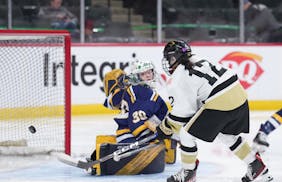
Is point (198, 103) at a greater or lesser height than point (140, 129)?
greater

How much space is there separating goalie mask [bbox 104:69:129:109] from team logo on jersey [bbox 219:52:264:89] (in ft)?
12.2

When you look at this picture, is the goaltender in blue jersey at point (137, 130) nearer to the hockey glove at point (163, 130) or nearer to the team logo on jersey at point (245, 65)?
the hockey glove at point (163, 130)

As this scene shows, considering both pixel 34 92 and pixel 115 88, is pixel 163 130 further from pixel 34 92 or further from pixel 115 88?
pixel 34 92

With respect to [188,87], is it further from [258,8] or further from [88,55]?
[258,8]

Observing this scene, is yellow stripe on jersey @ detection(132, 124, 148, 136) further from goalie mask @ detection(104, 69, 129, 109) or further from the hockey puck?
the hockey puck

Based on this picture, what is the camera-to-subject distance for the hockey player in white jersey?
4.17 meters

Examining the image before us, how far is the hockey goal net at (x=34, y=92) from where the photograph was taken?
5691 mm

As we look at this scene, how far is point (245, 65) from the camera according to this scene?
895cm

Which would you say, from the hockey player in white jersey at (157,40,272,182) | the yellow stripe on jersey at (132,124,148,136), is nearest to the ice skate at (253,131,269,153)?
the hockey player in white jersey at (157,40,272,182)

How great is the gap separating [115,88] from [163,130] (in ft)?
2.81

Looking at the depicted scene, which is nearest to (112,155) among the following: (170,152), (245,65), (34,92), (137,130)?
(137,130)

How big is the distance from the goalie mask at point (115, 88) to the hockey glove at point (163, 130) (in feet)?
2.07

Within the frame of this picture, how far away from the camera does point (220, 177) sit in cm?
484

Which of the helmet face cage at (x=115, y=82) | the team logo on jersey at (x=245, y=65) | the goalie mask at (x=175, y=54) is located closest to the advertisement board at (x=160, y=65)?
the team logo on jersey at (x=245, y=65)
